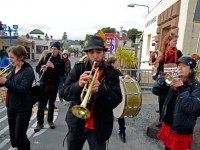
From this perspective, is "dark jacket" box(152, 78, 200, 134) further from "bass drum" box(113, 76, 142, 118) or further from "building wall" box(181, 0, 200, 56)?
"building wall" box(181, 0, 200, 56)

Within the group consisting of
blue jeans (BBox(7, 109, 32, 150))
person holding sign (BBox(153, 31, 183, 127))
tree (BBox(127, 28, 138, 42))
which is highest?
tree (BBox(127, 28, 138, 42))

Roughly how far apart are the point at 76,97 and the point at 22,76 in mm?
1192

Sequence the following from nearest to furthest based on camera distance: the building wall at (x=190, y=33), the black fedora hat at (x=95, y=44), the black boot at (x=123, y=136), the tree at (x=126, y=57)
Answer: the black fedora hat at (x=95, y=44)
the black boot at (x=123, y=136)
the building wall at (x=190, y=33)
the tree at (x=126, y=57)

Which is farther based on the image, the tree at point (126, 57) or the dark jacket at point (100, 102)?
the tree at point (126, 57)

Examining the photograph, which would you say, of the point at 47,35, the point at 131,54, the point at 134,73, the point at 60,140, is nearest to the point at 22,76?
the point at 60,140

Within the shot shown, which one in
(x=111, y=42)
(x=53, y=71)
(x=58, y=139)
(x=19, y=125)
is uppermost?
(x=111, y=42)

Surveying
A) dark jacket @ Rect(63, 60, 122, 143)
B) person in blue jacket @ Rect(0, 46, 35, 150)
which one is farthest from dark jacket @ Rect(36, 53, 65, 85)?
dark jacket @ Rect(63, 60, 122, 143)

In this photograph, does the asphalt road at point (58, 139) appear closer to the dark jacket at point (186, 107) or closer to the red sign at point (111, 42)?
the dark jacket at point (186, 107)

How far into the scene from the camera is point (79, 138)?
210cm

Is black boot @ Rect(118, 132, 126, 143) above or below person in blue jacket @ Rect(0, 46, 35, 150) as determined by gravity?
below

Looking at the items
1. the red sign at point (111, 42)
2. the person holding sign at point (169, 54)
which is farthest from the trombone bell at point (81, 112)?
the red sign at point (111, 42)

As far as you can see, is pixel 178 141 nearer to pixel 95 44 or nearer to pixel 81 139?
pixel 81 139

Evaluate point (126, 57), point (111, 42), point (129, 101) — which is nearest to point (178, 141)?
point (129, 101)

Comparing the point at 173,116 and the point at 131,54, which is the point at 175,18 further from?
the point at 173,116
